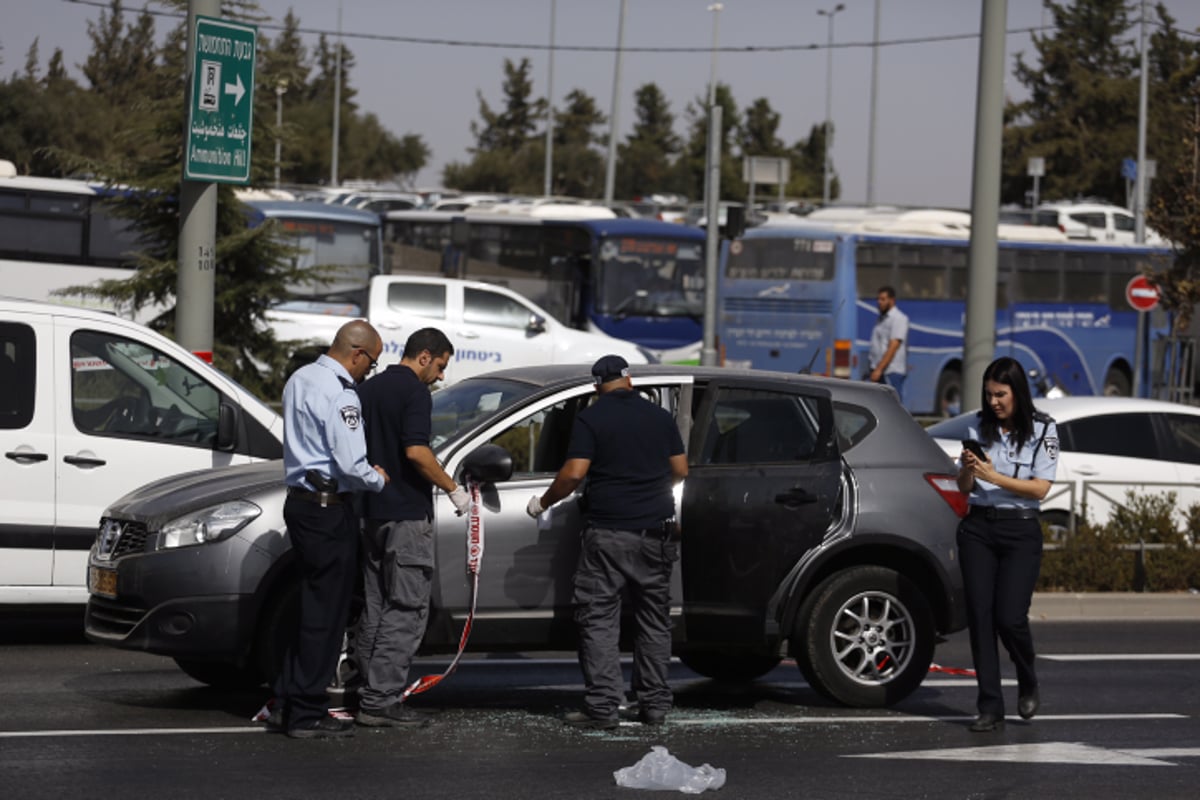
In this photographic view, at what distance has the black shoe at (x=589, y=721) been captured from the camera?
26.4 feet

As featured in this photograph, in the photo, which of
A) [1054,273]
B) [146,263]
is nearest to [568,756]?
[146,263]

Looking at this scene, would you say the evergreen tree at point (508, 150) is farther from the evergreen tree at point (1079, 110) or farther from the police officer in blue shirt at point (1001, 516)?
the police officer in blue shirt at point (1001, 516)

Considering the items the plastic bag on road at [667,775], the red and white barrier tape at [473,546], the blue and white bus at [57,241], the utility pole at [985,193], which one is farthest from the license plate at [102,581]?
the blue and white bus at [57,241]

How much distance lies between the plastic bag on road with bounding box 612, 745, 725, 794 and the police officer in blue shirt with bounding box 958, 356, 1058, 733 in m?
1.86

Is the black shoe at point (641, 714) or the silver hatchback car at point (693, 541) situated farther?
the black shoe at point (641, 714)

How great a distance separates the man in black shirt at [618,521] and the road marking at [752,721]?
1.37ft

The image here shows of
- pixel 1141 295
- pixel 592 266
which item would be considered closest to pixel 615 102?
pixel 592 266

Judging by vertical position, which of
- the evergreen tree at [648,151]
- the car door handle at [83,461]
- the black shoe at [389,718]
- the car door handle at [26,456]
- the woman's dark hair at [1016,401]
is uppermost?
the evergreen tree at [648,151]

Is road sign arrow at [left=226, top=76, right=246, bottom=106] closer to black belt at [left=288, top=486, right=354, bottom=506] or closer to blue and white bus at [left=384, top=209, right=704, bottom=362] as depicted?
black belt at [left=288, top=486, right=354, bottom=506]

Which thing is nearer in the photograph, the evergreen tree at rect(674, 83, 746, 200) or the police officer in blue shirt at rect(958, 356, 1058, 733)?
the police officer in blue shirt at rect(958, 356, 1058, 733)

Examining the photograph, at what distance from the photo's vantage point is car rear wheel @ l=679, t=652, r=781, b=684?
31.6 feet

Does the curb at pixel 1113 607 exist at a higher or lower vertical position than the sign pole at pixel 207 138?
lower

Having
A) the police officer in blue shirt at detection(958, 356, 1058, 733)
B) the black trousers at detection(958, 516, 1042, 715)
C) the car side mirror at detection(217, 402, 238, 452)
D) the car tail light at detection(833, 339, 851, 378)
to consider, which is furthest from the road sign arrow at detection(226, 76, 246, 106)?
the car tail light at detection(833, 339, 851, 378)

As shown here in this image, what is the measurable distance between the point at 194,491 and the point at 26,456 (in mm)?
1945
